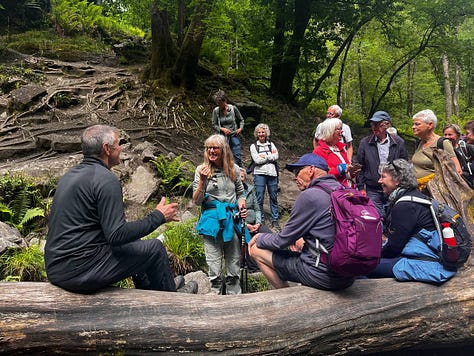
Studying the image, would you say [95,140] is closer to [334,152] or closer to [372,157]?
[334,152]

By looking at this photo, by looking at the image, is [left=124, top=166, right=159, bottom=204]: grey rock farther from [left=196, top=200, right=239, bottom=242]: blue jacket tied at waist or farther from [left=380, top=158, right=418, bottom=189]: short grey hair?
[left=380, top=158, right=418, bottom=189]: short grey hair

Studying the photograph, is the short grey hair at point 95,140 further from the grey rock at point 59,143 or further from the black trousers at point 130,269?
the grey rock at point 59,143

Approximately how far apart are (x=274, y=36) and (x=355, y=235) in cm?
1433

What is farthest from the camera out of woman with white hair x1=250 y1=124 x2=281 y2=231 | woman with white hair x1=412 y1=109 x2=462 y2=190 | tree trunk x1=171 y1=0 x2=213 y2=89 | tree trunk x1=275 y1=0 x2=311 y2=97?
tree trunk x1=275 y1=0 x2=311 y2=97

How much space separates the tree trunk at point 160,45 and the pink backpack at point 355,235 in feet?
37.3

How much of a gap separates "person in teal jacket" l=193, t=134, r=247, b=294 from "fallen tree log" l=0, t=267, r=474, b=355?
1.02m

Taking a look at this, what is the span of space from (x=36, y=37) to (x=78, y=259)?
17.2 meters

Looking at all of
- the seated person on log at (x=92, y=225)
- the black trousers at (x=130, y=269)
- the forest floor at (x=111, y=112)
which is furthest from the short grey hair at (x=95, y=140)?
the forest floor at (x=111, y=112)

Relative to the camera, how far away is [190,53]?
1321cm

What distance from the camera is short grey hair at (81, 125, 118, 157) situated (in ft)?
11.3

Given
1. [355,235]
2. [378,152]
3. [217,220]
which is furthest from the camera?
[378,152]

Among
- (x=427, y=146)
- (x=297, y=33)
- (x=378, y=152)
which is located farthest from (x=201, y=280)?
(x=297, y=33)

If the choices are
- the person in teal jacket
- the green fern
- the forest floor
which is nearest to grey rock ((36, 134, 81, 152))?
the forest floor

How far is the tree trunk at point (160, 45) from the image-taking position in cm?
1275
